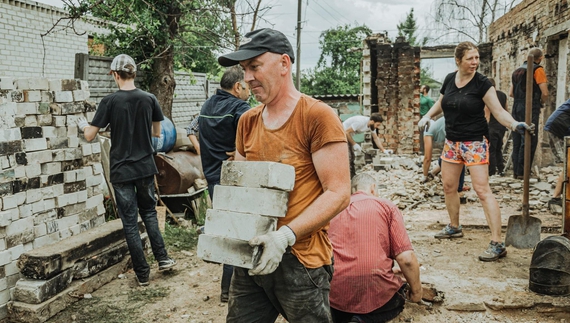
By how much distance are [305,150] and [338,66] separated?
37310 mm

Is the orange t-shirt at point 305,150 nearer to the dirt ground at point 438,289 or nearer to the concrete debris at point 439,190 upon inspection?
the dirt ground at point 438,289

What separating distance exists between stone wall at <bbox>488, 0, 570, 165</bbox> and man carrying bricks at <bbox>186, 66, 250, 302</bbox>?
7.02 metres

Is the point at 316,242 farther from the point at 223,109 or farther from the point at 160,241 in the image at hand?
the point at 160,241

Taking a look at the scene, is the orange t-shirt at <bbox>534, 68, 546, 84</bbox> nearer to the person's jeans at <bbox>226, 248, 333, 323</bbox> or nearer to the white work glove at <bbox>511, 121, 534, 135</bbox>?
the white work glove at <bbox>511, 121, 534, 135</bbox>

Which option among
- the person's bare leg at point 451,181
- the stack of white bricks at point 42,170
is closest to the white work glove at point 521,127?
the person's bare leg at point 451,181

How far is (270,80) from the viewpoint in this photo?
6.50ft

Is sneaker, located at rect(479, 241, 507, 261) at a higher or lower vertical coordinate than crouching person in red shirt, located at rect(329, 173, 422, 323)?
lower

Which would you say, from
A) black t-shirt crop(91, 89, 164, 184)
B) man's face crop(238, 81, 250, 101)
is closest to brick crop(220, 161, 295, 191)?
man's face crop(238, 81, 250, 101)

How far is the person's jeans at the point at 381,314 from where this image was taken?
2996 millimetres

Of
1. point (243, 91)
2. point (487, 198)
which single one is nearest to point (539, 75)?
point (487, 198)

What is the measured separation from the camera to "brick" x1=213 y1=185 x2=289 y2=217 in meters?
1.90

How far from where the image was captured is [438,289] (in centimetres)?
384

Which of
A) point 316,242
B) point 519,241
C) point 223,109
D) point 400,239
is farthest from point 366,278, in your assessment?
point 519,241

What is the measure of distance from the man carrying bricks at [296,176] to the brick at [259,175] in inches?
4.0
